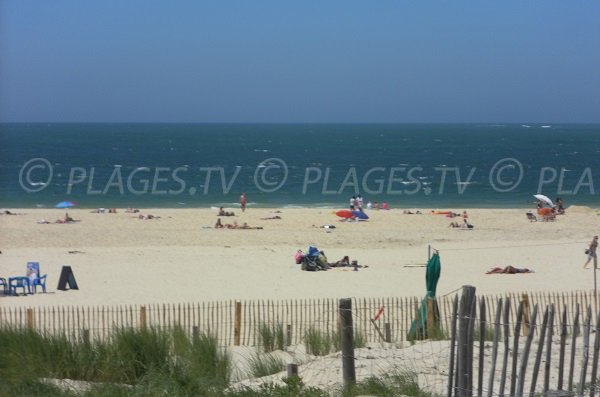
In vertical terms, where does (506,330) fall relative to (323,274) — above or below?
above

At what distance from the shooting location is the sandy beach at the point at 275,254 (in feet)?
68.5

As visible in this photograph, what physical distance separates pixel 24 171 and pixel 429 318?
7016 centimetres

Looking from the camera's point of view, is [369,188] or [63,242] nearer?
[63,242]

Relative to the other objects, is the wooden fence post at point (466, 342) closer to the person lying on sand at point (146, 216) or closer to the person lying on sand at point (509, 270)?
the person lying on sand at point (509, 270)

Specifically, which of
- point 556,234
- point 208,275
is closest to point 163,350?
point 208,275

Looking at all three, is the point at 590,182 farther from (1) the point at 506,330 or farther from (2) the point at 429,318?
A: (1) the point at 506,330

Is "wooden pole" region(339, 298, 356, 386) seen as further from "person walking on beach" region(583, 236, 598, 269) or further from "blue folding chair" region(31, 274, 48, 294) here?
"blue folding chair" region(31, 274, 48, 294)

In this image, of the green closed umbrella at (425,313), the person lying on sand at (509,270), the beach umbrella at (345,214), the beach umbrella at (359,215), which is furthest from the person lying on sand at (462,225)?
the green closed umbrella at (425,313)

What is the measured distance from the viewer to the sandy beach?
68.5 feet

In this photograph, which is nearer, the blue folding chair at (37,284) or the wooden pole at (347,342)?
the wooden pole at (347,342)

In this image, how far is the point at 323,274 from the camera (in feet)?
76.4

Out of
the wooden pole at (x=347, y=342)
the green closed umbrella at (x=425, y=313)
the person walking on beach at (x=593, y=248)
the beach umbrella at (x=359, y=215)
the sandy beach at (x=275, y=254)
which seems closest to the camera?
the wooden pole at (x=347, y=342)

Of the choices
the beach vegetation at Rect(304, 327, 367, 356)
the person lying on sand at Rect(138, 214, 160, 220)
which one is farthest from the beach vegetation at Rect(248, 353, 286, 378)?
the person lying on sand at Rect(138, 214, 160, 220)

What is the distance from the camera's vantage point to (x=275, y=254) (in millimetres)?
27469
